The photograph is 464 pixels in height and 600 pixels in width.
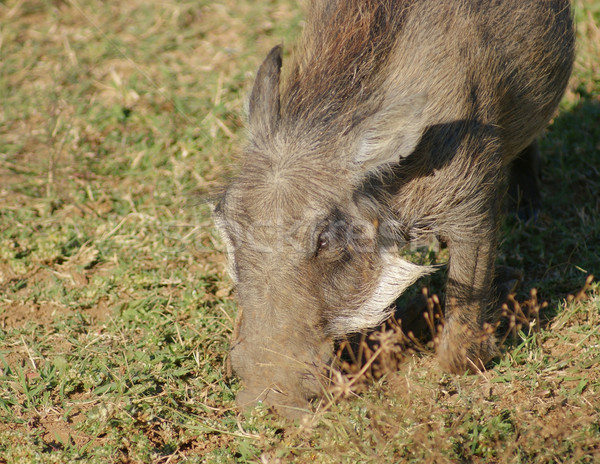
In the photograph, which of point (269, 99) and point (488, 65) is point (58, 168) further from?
point (488, 65)

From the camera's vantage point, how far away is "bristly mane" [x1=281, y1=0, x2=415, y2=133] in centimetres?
262

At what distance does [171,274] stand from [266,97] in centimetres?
125

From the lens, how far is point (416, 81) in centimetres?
269

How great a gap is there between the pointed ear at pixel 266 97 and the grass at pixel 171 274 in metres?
0.26

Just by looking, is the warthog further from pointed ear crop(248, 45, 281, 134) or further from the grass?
the grass

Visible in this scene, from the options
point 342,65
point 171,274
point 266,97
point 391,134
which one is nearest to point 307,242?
point 391,134

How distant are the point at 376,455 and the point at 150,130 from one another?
3.04m

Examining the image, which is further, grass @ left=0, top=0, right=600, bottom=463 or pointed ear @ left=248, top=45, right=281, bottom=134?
pointed ear @ left=248, top=45, right=281, bottom=134

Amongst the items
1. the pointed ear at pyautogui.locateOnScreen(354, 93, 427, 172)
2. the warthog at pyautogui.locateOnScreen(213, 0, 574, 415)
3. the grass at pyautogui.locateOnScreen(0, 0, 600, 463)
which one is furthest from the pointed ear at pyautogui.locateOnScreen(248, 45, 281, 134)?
the pointed ear at pyautogui.locateOnScreen(354, 93, 427, 172)

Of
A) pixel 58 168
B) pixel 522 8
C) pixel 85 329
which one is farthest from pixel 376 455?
pixel 58 168

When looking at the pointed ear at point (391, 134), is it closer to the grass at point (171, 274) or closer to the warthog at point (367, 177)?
the warthog at point (367, 177)

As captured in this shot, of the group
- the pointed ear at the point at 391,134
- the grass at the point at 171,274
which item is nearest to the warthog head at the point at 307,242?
the pointed ear at the point at 391,134

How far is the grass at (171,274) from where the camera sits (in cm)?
251

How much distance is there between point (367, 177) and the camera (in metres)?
2.50
